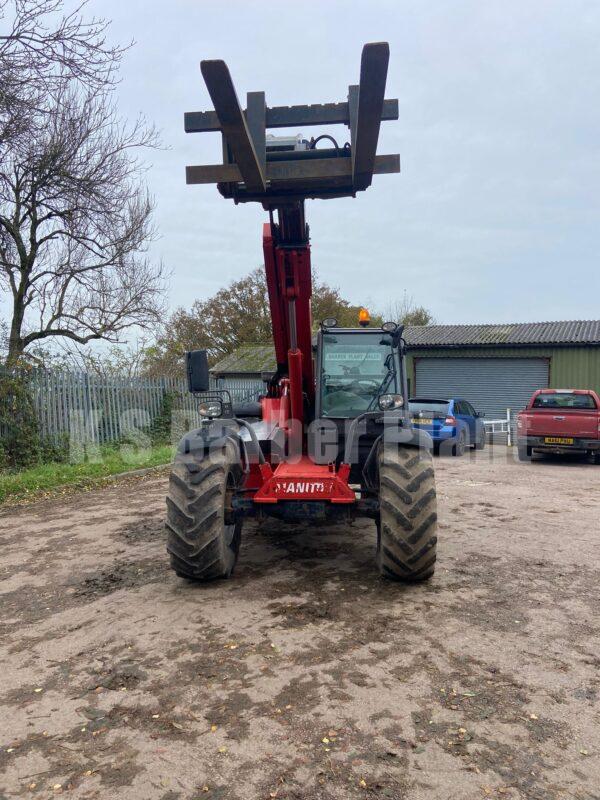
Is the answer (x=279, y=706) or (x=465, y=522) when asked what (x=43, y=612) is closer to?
(x=279, y=706)

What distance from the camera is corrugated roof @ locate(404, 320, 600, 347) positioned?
20922 mm

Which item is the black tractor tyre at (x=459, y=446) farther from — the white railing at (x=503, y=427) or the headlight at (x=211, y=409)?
the headlight at (x=211, y=409)

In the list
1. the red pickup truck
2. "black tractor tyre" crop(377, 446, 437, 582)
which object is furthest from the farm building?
"black tractor tyre" crop(377, 446, 437, 582)

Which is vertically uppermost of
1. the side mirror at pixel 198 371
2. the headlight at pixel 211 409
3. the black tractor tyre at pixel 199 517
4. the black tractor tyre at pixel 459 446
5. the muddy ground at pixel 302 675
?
the side mirror at pixel 198 371

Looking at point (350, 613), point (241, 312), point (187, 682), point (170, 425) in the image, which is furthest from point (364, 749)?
point (241, 312)

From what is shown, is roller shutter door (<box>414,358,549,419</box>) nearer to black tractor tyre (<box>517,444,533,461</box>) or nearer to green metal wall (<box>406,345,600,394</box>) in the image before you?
green metal wall (<box>406,345,600,394</box>)

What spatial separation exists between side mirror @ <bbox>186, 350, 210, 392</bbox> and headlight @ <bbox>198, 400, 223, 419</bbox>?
468mm

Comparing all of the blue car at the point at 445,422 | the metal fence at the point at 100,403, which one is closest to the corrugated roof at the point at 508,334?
the blue car at the point at 445,422

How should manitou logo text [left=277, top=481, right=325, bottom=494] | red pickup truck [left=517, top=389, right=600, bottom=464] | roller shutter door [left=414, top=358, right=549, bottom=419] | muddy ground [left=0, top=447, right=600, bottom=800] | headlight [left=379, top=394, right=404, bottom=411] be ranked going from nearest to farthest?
muddy ground [left=0, top=447, right=600, bottom=800]
manitou logo text [left=277, top=481, right=325, bottom=494]
headlight [left=379, top=394, right=404, bottom=411]
red pickup truck [left=517, top=389, right=600, bottom=464]
roller shutter door [left=414, top=358, right=549, bottom=419]

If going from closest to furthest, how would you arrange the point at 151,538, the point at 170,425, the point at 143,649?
the point at 143,649 → the point at 151,538 → the point at 170,425

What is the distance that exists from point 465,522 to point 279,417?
2.95 metres

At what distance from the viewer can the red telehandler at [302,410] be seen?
4.06m

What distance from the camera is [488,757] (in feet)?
8.97

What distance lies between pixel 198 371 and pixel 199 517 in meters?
1.30
